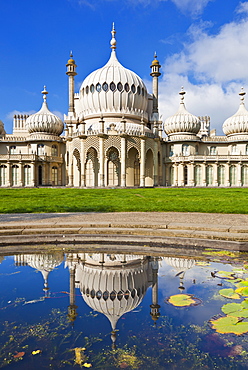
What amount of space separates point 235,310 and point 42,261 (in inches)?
160

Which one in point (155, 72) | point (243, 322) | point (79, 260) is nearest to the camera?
point (243, 322)

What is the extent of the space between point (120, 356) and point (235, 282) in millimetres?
2850

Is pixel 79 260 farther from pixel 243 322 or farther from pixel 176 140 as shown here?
pixel 176 140

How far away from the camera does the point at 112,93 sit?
4284 centimetres

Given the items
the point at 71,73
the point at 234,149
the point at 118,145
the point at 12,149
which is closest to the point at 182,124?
the point at 234,149

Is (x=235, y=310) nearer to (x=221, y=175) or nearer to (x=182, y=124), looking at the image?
(x=221, y=175)

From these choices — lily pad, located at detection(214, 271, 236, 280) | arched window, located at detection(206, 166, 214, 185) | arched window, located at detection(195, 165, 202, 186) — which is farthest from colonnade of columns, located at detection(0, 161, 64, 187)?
lily pad, located at detection(214, 271, 236, 280)

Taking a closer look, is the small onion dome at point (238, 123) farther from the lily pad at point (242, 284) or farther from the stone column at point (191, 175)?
the lily pad at point (242, 284)

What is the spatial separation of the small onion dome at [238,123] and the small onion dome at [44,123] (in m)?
27.8

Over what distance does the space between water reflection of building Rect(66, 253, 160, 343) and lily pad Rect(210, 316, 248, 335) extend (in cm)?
78

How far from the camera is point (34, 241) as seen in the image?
7789 mm

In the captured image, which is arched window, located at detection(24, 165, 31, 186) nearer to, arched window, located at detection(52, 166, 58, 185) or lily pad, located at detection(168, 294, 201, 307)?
arched window, located at detection(52, 166, 58, 185)

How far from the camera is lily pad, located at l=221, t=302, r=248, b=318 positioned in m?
4.06

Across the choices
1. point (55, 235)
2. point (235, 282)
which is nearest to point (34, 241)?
point (55, 235)
